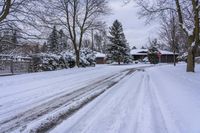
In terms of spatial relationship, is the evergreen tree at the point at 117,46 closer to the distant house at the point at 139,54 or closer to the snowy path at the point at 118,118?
the distant house at the point at 139,54

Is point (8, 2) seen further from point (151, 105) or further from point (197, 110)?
point (197, 110)

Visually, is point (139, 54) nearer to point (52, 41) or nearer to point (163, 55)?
point (163, 55)

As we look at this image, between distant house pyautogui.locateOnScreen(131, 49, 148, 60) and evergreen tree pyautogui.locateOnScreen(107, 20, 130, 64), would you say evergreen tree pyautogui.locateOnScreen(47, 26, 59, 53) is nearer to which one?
evergreen tree pyautogui.locateOnScreen(107, 20, 130, 64)

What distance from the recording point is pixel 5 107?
296 inches

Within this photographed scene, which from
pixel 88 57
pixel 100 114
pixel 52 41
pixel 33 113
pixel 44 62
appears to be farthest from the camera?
pixel 52 41

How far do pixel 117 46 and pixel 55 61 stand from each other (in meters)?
32.3

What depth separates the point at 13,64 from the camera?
21.8 metres

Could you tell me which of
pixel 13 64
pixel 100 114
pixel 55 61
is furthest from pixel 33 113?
pixel 55 61

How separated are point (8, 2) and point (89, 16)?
17.0 metres

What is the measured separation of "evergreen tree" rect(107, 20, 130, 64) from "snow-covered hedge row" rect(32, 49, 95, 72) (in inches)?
783

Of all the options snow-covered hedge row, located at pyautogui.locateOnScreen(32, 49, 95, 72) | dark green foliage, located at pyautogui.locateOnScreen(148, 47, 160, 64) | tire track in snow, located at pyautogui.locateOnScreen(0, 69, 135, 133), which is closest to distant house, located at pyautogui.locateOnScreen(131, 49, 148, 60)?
dark green foliage, located at pyautogui.locateOnScreen(148, 47, 160, 64)

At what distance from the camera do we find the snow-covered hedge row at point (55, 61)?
2520 cm

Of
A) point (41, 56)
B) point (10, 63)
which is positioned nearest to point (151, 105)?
point (10, 63)

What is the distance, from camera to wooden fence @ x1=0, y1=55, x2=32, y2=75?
67.9 feet
